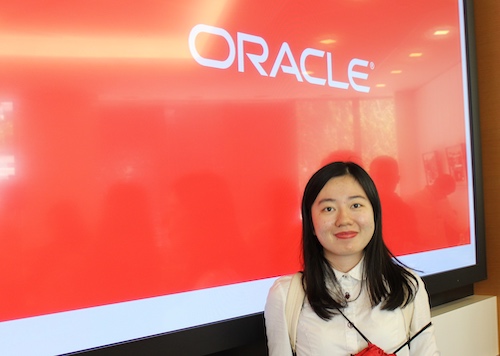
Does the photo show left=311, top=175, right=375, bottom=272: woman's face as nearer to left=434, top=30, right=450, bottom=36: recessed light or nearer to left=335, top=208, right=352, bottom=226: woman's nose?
left=335, top=208, right=352, bottom=226: woman's nose

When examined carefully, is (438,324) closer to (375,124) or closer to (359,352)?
(375,124)

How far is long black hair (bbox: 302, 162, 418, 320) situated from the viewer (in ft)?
4.69

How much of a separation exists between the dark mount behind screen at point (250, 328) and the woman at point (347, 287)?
0.24 m

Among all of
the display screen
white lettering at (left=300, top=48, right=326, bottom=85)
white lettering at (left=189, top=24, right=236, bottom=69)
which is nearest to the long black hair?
the display screen

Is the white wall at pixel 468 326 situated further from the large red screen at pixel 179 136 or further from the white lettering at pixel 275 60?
the white lettering at pixel 275 60

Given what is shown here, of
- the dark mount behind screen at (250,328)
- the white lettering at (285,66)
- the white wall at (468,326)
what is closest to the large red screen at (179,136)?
the white lettering at (285,66)

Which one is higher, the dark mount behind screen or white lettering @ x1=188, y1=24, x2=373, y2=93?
white lettering @ x1=188, y1=24, x2=373, y2=93

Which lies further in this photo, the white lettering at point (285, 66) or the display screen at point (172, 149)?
the white lettering at point (285, 66)

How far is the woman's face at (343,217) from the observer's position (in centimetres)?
141

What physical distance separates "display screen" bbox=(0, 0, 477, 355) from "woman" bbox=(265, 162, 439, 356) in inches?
12.8

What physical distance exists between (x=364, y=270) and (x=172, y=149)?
603 mm

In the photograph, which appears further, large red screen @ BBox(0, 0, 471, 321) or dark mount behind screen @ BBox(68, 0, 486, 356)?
dark mount behind screen @ BBox(68, 0, 486, 356)

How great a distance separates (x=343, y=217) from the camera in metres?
1.40

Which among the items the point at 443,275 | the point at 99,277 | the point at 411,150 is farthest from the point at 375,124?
the point at 99,277
